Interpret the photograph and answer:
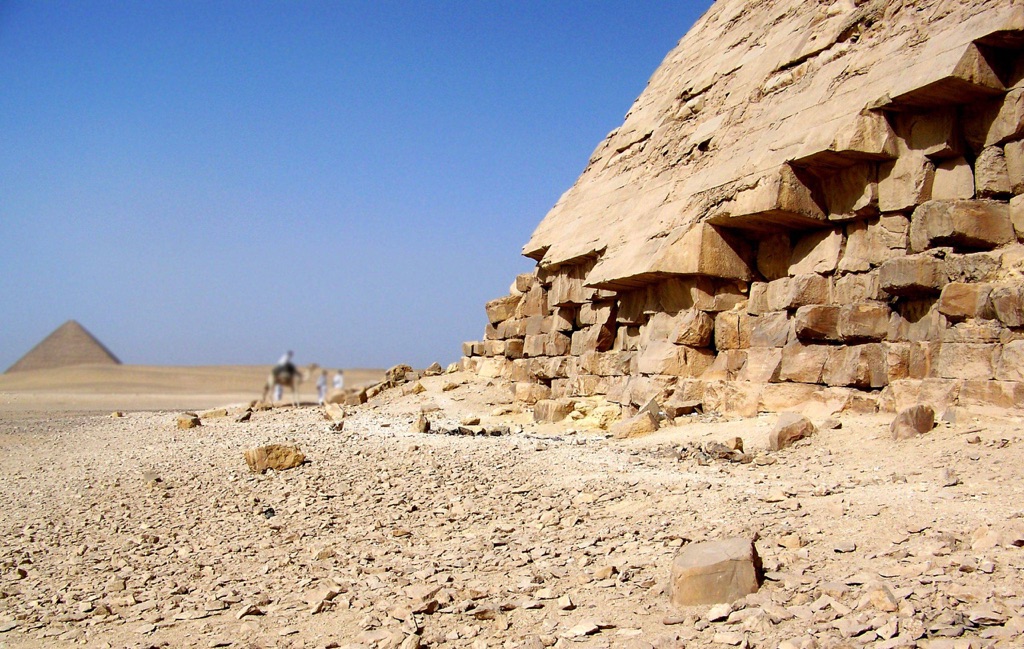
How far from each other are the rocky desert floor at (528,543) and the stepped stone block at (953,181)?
7.90 feet

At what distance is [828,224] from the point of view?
956cm

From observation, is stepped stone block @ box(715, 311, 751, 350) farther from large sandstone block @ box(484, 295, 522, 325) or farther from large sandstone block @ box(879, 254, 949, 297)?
large sandstone block @ box(484, 295, 522, 325)

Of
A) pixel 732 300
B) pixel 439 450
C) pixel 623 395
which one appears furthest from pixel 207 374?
pixel 623 395

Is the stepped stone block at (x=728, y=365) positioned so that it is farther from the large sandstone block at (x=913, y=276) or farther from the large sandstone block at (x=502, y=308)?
the large sandstone block at (x=502, y=308)

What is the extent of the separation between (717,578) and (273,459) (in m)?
5.46

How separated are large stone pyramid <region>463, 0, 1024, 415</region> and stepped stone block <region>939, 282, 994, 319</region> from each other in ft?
0.06

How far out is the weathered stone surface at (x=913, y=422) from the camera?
22.6ft

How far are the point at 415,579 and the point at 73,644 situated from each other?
191cm

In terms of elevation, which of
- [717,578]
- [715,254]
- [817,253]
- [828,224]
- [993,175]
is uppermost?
[993,175]

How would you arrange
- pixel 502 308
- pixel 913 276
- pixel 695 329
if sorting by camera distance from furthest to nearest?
pixel 502 308, pixel 695 329, pixel 913 276

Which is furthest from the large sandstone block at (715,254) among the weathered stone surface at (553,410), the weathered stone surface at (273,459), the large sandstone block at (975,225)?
the weathered stone surface at (273,459)

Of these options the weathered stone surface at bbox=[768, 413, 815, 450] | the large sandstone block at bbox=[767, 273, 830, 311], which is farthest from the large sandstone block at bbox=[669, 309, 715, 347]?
the weathered stone surface at bbox=[768, 413, 815, 450]

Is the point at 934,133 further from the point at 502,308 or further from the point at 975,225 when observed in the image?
the point at 502,308

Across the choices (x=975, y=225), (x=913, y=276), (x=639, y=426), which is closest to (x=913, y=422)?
(x=913, y=276)
